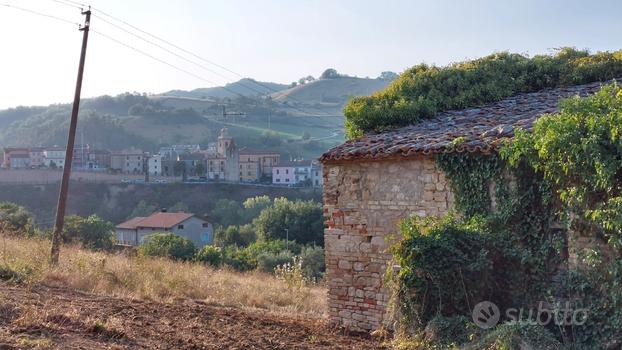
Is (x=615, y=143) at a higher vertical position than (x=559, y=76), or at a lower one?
lower

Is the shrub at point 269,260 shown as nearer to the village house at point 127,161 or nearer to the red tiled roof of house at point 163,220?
the red tiled roof of house at point 163,220

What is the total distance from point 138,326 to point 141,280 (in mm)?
4325

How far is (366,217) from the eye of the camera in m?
9.36

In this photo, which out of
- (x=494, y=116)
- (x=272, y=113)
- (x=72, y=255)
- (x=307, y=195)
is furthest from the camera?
(x=272, y=113)

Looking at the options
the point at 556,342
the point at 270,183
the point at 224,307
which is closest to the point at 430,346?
the point at 556,342

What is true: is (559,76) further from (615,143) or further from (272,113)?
(272,113)

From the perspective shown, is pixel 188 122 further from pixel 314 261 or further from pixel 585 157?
pixel 585 157

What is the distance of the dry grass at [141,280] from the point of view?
36.3 ft

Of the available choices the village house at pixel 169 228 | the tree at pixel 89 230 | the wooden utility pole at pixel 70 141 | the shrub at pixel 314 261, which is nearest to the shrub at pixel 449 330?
the wooden utility pole at pixel 70 141

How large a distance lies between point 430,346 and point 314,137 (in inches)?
3732

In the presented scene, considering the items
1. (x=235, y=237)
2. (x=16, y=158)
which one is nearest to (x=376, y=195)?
(x=235, y=237)

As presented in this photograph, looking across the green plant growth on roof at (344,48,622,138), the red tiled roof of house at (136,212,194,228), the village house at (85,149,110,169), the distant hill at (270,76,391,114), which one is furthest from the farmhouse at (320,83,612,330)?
the distant hill at (270,76,391,114)

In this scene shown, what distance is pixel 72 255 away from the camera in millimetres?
13883

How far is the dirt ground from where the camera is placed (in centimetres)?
657
